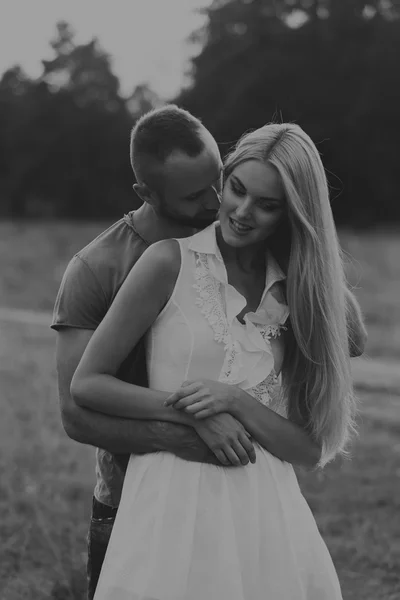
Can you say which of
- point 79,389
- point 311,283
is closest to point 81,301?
point 79,389

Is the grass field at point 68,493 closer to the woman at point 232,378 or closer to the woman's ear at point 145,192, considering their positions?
the woman at point 232,378

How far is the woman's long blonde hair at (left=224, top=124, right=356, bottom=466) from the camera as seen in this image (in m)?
2.40

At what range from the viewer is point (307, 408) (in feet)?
8.43

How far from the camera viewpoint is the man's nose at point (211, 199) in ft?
8.11

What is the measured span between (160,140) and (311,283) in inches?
22.1

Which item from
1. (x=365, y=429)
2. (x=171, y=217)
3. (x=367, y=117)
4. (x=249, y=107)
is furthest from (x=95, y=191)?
(x=171, y=217)

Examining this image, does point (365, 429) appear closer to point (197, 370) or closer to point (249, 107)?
point (197, 370)

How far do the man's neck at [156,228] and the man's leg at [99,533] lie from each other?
0.84 meters

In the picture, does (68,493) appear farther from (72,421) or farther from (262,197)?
(262,197)

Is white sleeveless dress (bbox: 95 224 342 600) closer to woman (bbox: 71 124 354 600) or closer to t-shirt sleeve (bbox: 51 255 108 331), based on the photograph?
woman (bbox: 71 124 354 600)

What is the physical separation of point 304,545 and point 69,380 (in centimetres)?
77

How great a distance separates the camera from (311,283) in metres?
2.45

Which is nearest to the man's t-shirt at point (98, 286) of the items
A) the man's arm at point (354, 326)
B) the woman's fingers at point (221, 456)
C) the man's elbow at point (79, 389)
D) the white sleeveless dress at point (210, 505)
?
the white sleeveless dress at point (210, 505)

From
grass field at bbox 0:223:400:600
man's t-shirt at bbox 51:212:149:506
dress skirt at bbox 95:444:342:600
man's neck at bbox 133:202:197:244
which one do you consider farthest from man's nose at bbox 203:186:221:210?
dress skirt at bbox 95:444:342:600
